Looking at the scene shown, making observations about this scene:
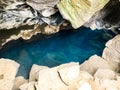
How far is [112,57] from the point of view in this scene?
638 cm

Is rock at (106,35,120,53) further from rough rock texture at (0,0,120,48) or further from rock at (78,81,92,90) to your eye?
rock at (78,81,92,90)

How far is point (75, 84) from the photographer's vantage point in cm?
462

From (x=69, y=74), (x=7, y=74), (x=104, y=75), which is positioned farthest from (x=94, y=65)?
(x=7, y=74)

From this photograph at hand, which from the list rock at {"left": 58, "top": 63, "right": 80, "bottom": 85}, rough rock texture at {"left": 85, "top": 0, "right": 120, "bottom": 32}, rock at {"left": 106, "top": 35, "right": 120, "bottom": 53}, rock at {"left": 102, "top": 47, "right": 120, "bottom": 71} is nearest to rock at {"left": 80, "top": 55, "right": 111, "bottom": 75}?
rock at {"left": 102, "top": 47, "right": 120, "bottom": 71}

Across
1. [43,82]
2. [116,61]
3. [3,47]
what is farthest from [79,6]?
[3,47]

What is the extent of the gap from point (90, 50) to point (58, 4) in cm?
202

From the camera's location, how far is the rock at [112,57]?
6.25m

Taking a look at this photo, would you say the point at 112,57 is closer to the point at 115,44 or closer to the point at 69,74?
the point at 115,44

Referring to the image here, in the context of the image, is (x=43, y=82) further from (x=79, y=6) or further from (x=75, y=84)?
(x=79, y=6)

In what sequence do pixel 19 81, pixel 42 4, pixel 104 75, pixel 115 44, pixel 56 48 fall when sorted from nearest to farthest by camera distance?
pixel 104 75, pixel 19 81, pixel 42 4, pixel 115 44, pixel 56 48

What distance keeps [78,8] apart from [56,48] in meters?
1.93

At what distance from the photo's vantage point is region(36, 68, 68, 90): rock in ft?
15.0

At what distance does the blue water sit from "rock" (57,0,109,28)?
128 cm

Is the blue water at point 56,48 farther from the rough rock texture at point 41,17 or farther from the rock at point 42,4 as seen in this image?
the rock at point 42,4
